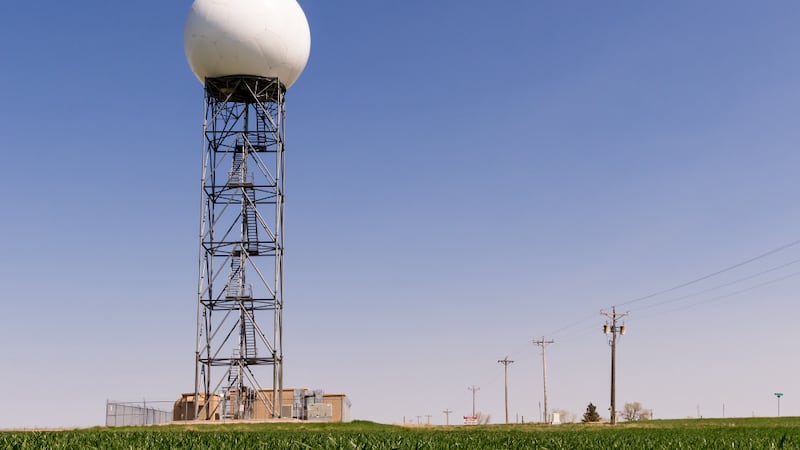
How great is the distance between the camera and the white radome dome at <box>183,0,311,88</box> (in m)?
48.0

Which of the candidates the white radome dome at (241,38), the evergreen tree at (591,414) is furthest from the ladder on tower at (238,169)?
the evergreen tree at (591,414)

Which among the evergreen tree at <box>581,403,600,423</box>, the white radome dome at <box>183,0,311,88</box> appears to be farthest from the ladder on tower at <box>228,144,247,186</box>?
the evergreen tree at <box>581,403,600,423</box>

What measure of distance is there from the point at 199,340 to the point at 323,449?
39151mm

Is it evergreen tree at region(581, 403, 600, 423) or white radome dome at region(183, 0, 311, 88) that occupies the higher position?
white radome dome at region(183, 0, 311, 88)

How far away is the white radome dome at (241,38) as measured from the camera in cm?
4803

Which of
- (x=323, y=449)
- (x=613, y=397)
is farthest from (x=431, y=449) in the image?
(x=613, y=397)

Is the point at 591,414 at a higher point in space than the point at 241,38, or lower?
lower

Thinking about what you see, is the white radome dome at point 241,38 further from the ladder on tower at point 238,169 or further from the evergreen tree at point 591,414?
the evergreen tree at point 591,414

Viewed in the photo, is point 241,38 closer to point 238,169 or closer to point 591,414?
point 238,169

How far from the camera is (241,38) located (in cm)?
4806

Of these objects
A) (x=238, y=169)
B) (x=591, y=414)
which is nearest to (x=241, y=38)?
(x=238, y=169)

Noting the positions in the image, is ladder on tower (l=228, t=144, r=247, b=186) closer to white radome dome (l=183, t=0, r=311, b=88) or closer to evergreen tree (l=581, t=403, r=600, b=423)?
white radome dome (l=183, t=0, r=311, b=88)

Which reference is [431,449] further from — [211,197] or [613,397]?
[613,397]

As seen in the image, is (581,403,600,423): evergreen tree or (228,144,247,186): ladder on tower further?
(581,403,600,423): evergreen tree
